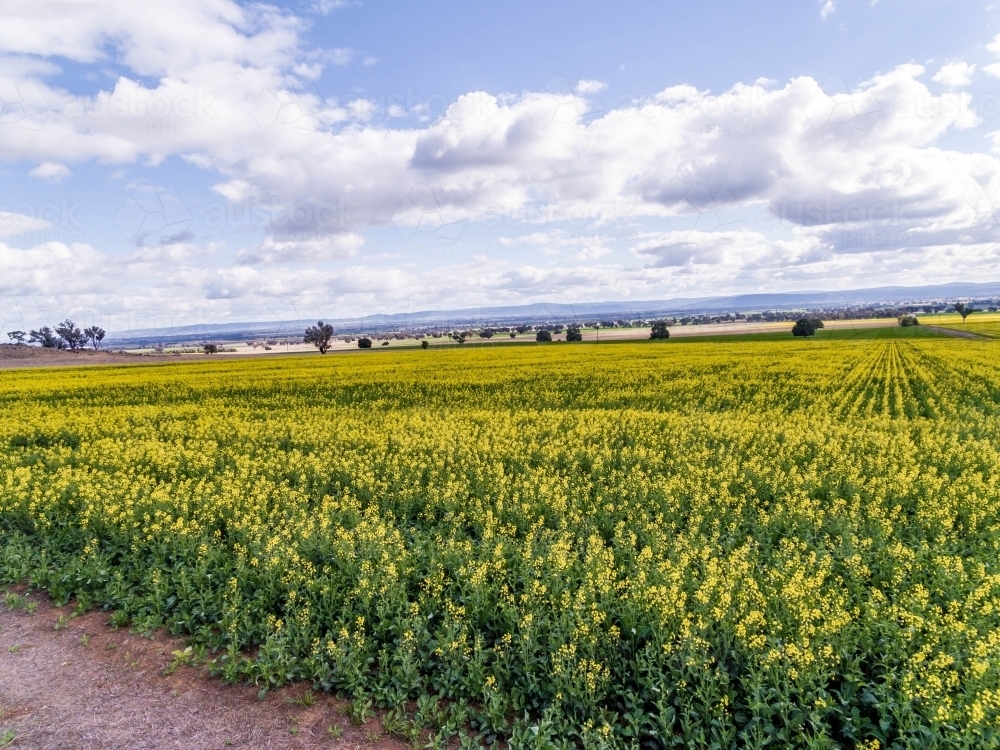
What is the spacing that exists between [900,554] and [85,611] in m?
11.4

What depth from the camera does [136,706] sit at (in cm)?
599

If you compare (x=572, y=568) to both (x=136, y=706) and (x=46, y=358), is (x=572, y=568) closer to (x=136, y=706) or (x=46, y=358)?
(x=136, y=706)

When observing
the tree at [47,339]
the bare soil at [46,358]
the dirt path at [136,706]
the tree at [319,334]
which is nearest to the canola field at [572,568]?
the dirt path at [136,706]

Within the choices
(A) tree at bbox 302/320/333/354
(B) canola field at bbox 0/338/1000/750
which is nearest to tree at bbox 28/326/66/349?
(A) tree at bbox 302/320/333/354

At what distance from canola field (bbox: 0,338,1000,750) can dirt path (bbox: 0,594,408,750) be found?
278 millimetres

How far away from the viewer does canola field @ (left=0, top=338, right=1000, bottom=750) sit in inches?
204

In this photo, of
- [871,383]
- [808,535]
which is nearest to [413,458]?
[808,535]

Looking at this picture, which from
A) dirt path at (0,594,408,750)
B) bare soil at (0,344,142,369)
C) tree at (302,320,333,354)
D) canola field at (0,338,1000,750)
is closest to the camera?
canola field at (0,338,1000,750)

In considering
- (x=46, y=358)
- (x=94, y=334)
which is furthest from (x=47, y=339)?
(x=46, y=358)

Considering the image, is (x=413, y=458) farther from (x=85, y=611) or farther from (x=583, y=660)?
(x=583, y=660)

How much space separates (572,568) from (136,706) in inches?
207

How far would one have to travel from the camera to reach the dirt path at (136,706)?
216 inches

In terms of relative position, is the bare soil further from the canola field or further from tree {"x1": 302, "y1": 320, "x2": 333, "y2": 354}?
the canola field

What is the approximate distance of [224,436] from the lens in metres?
17.6
